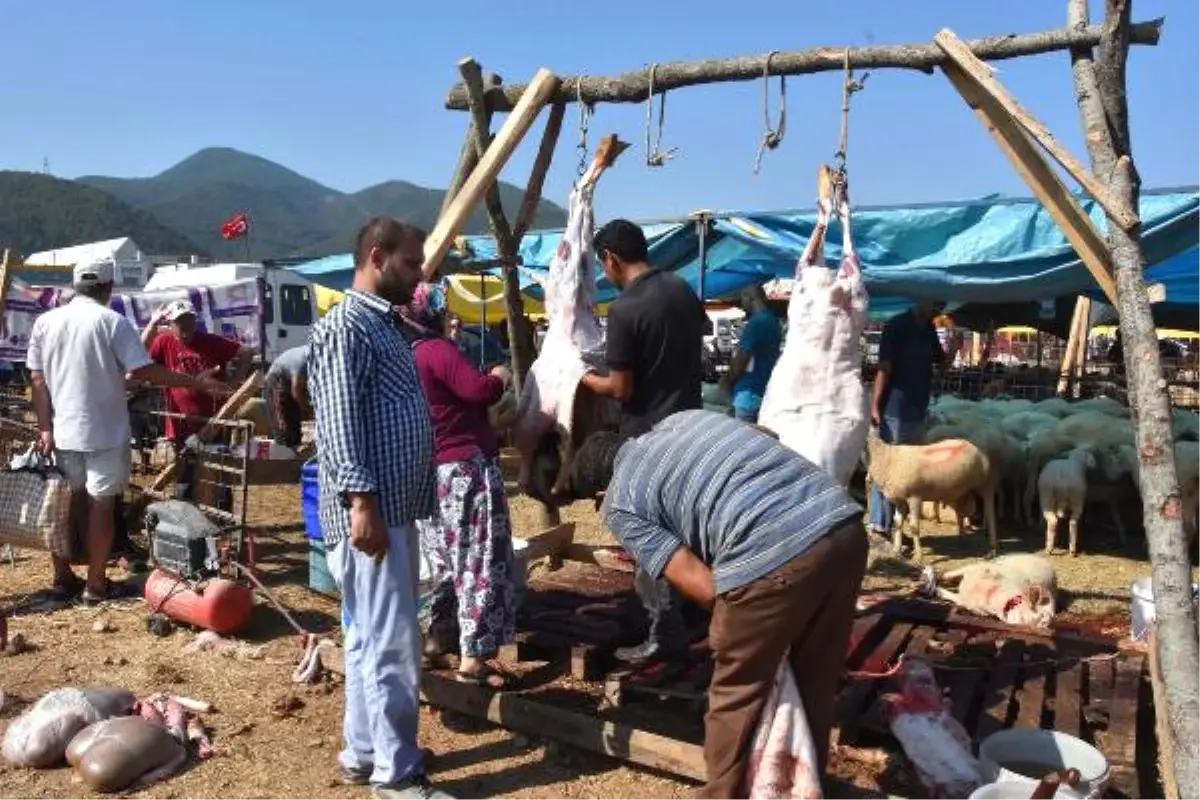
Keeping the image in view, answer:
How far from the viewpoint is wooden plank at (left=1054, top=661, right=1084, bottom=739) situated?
433 centimetres

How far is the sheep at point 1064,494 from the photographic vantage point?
28.8 ft

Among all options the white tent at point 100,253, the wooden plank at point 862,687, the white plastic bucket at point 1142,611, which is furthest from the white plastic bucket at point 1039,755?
the white tent at point 100,253

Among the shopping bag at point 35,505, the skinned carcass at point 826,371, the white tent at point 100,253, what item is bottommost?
the shopping bag at point 35,505

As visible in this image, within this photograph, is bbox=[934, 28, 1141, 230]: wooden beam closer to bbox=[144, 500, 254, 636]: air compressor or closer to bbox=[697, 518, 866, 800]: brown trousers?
bbox=[697, 518, 866, 800]: brown trousers

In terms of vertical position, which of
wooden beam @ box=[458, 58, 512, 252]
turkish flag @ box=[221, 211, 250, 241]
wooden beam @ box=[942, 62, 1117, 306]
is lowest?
wooden beam @ box=[942, 62, 1117, 306]

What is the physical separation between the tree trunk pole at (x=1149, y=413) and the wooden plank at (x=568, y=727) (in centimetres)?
174

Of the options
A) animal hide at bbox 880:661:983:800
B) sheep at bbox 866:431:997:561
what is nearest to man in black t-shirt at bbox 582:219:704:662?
animal hide at bbox 880:661:983:800

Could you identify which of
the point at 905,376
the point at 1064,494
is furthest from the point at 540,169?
the point at 1064,494

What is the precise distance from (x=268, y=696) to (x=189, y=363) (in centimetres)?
369

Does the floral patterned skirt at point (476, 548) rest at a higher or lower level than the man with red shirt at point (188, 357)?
lower

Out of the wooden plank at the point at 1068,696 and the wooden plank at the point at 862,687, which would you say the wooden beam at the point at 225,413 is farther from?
the wooden plank at the point at 1068,696

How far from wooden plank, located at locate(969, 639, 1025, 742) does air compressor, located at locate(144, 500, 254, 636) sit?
4.08 metres

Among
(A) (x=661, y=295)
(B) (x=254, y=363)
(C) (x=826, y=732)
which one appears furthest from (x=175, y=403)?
(C) (x=826, y=732)

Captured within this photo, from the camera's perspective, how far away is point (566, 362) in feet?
16.1
